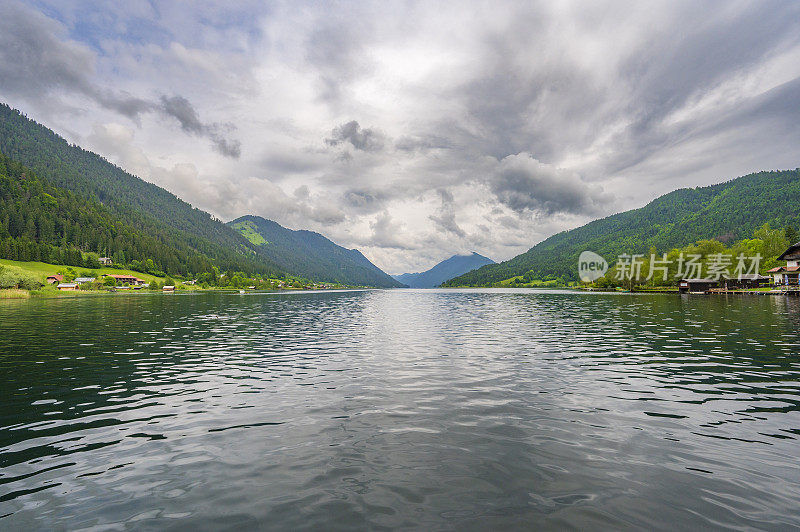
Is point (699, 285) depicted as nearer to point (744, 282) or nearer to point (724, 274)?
point (724, 274)

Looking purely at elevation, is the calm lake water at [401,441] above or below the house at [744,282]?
below

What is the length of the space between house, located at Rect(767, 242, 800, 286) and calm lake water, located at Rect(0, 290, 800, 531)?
153642 millimetres

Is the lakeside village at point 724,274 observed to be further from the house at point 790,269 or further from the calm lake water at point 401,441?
the calm lake water at point 401,441

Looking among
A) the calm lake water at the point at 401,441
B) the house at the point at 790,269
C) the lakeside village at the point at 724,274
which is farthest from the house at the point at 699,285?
the calm lake water at the point at 401,441

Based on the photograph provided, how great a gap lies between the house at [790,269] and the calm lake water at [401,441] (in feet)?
504

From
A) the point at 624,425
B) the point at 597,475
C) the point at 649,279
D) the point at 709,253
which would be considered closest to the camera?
the point at 597,475

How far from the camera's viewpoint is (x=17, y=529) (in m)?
8.22

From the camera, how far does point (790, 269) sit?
451 ft

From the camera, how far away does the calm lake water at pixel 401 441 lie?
29.3 ft

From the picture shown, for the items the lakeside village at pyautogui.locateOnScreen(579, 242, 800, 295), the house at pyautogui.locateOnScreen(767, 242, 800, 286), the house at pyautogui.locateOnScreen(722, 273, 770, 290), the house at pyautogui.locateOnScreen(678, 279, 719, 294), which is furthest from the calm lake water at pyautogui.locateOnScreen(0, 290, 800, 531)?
the house at pyautogui.locateOnScreen(722, 273, 770, 290)

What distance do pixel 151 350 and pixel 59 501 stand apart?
91.6ft

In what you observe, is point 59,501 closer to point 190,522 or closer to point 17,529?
point 17,529

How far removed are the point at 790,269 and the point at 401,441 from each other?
195278 millimetres

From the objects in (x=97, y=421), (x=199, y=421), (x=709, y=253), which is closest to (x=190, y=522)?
(x=199, y=421)
